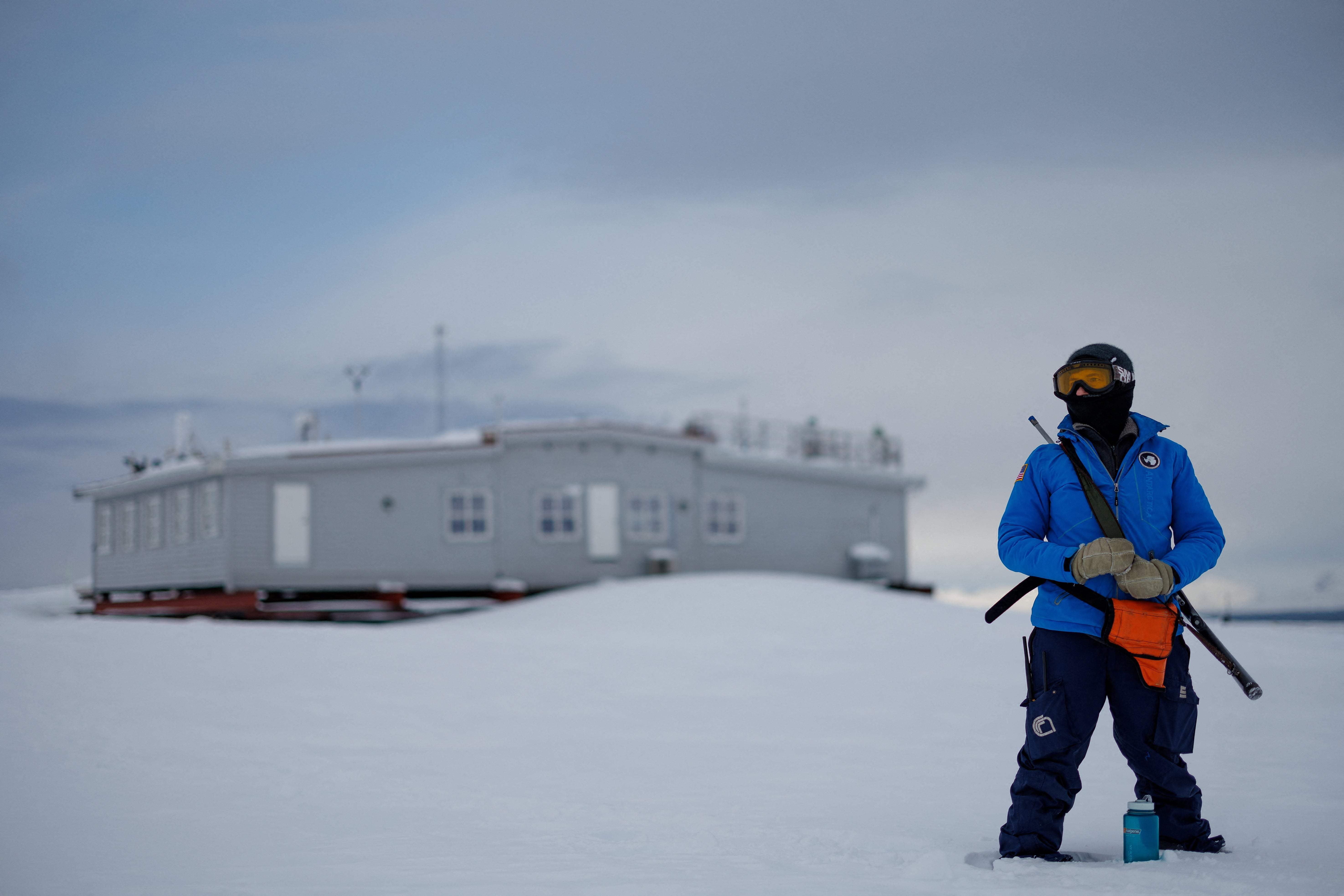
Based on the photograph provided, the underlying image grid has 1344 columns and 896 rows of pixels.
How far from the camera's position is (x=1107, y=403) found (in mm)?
5066

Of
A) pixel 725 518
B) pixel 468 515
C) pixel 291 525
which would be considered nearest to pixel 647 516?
pixel 725 518

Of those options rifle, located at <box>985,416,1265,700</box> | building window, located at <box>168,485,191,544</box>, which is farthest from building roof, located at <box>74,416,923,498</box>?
rifle, located at <box>985,416,1265,700</box>

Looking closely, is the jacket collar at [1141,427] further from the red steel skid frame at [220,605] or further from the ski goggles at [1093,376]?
the red steel skid frame at [220,605]

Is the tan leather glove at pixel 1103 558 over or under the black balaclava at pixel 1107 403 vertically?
under

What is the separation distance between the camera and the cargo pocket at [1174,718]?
4824 mm

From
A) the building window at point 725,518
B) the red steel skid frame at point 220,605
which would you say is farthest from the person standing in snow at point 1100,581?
the building window at point 725,518

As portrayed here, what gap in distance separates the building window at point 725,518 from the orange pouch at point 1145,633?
2146cm

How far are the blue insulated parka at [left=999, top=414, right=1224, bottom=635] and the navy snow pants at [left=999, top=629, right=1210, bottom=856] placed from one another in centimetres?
16

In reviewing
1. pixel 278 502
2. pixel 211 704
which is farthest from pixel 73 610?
pixel 211 704

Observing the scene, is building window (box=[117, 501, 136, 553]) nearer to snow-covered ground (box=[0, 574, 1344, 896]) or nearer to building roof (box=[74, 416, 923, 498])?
building roof (box=[74, 416, 923, 498])

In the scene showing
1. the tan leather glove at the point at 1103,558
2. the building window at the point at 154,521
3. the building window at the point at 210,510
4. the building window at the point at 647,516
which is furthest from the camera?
the building window at the point at 154,521

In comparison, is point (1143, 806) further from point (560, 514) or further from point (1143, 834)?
point (560, 514)

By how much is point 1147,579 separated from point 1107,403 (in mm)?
833

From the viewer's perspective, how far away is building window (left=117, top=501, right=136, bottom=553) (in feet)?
88.3
